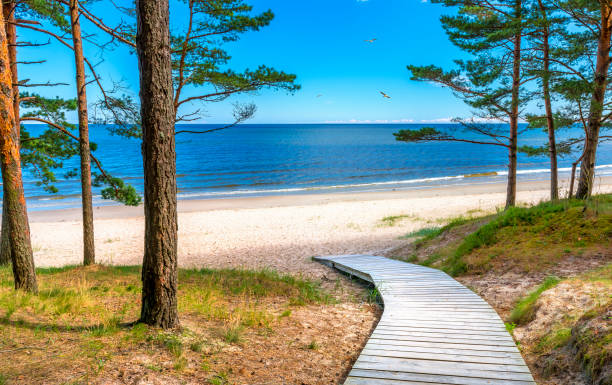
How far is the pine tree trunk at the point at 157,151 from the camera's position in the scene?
146 inches

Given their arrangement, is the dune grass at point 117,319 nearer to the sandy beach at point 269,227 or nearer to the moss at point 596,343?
the sandy beach at point 269,227

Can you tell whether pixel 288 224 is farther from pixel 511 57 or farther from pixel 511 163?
pixel 511 57

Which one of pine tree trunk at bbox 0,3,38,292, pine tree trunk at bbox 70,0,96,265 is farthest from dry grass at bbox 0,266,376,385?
pine tree trunk at bbox 70,0,96,265

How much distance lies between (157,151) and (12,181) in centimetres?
265

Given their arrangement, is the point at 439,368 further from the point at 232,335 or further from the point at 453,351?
the point at 232,335

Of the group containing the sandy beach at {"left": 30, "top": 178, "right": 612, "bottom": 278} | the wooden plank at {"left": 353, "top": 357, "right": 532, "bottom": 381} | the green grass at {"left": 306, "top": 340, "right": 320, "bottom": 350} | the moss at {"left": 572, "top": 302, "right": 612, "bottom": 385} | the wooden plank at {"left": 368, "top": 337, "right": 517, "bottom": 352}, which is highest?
the moss at {"left": 572, "top": 302, "right": 612, "bottom": 385}

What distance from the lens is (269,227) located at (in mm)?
16922

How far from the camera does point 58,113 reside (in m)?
10.0

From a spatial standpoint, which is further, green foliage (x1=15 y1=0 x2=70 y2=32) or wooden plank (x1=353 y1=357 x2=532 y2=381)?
green foliage (x1=15 y1=0 x2=70 y2=32)

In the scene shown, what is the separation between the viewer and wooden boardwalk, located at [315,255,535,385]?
3.24 meters

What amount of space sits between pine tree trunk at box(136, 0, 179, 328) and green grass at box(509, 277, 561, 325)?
4106 millimetres

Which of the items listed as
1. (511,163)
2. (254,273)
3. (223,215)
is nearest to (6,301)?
(254,273)

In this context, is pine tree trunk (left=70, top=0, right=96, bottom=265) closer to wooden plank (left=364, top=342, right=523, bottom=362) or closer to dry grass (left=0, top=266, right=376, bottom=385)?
dry grass (left=0, top=266, right=376, bottom=385)

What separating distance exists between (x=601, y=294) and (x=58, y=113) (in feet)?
38.3
